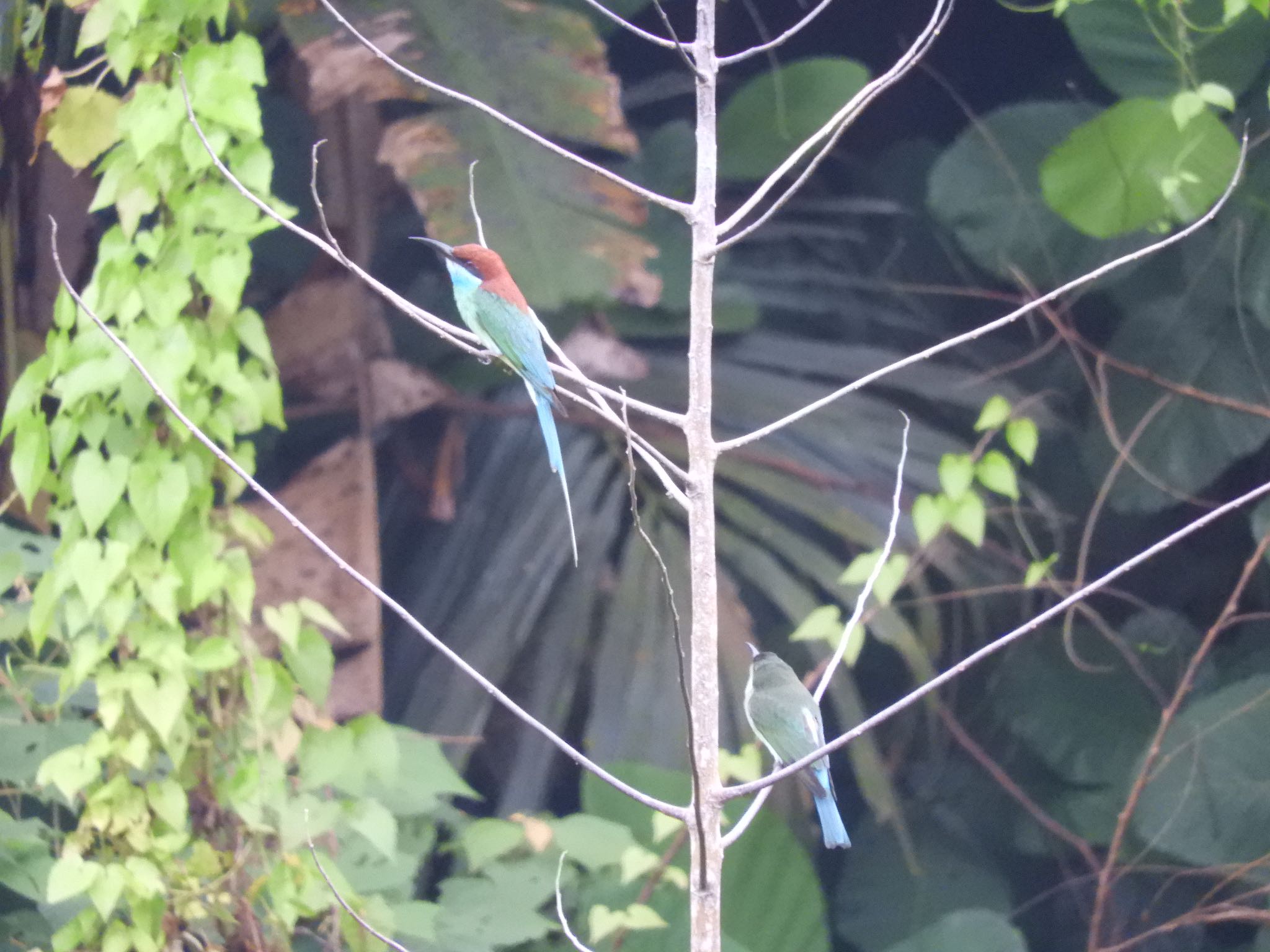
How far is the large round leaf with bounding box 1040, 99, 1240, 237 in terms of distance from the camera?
225 cm

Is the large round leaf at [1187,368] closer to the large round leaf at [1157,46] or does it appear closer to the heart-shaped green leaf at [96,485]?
the large round leaf at [1157,46]

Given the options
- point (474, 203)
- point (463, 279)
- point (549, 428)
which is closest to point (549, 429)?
point (549, 428)

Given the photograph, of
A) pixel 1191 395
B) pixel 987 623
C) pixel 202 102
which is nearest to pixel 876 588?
pixel 987 623

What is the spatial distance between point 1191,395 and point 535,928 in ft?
4.82

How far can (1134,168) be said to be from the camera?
7.51 ft

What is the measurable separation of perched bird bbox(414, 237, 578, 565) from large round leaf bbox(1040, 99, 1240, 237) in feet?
3.61

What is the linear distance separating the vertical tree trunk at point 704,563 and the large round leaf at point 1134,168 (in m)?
1.47

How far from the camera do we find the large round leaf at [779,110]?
2.52 metres

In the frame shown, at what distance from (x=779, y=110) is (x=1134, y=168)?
0.70 meters

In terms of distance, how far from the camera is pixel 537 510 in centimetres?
245

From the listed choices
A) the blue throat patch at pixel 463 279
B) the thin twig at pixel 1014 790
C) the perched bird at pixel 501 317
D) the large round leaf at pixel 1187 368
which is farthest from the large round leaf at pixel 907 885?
the blue throat patch at pixel 463 279

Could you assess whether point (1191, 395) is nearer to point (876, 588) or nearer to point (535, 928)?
point (876, 588)

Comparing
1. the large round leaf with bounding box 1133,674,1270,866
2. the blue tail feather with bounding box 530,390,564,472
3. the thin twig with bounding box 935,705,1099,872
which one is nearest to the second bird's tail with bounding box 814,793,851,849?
the blue tail feather with bounding box 530,390,564,472

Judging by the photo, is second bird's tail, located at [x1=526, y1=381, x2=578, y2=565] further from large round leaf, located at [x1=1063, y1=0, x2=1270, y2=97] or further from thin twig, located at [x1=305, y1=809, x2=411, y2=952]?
large round leaf, located at [x1=1063, y1=0, x2=1270, y2=97]
